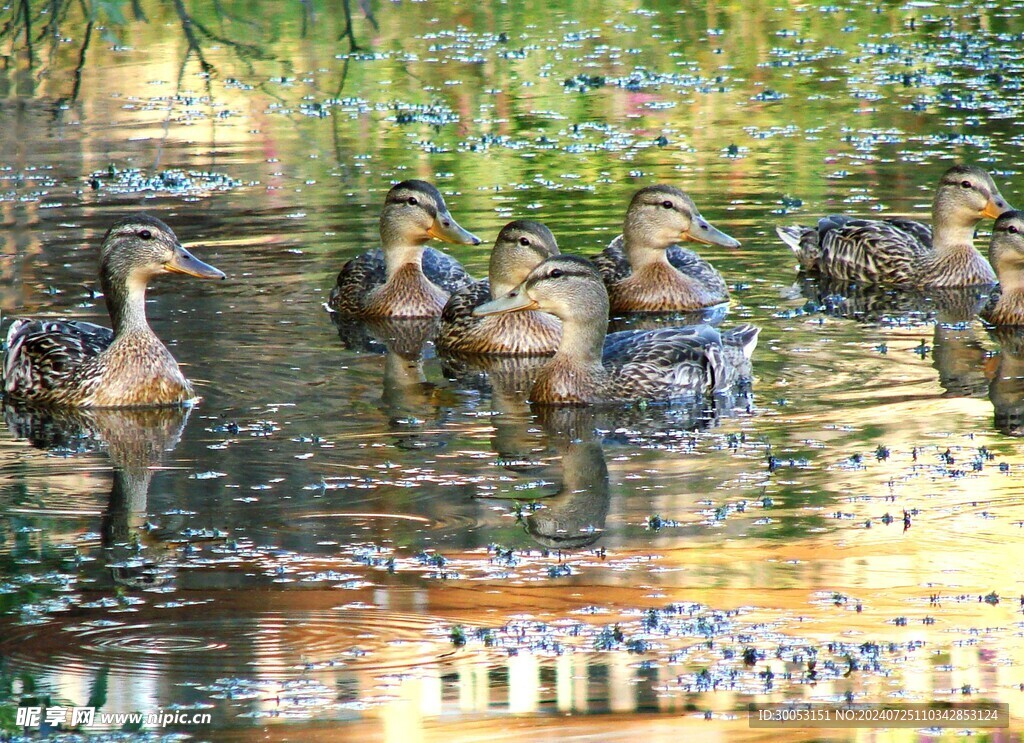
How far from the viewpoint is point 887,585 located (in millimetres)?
7422

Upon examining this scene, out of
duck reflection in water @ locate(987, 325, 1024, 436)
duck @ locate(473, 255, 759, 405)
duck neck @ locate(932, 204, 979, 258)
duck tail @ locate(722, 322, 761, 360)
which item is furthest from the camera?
duck neck @ locate(932, 204, 979, 258)

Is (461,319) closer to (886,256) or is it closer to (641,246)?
(641,246)

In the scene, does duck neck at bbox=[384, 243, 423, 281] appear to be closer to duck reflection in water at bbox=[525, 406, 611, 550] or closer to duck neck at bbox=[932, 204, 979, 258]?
duck reflection in water at bbox=[525, 406, 611, 550]

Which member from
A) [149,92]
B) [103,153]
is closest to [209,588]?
[103,153]

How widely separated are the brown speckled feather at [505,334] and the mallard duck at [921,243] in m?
3.01

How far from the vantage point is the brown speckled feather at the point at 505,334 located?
40.4ft

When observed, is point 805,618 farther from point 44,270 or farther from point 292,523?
point 44,270

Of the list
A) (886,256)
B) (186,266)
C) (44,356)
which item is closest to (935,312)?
(886,256)

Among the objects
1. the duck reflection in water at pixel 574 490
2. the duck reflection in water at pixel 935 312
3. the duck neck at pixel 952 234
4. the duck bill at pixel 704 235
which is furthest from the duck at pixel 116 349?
the duck neck at pixel 952 234

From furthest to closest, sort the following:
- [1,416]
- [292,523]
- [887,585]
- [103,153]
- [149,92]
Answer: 1. [149,92]
2. [103,153]
3. [1,416]
4. [292,523]
5. [887,585]

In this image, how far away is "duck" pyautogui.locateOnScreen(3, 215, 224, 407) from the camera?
10.9 meters

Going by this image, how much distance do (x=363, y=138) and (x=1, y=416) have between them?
369 inches

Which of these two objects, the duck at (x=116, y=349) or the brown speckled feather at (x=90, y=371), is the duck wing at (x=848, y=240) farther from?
the brown speckled feather at (x=90, y=371)

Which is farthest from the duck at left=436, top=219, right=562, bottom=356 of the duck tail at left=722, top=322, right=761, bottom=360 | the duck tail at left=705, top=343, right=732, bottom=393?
the duck tail at left=705, top=343, right=732, bottom=393
